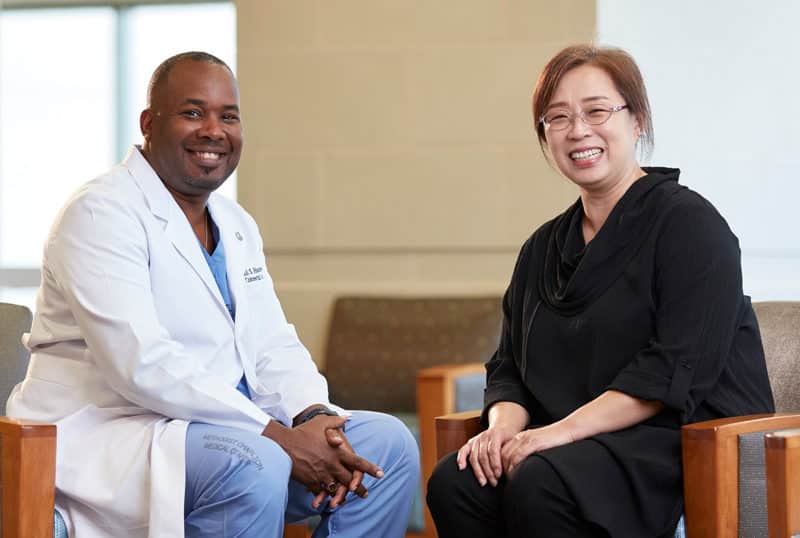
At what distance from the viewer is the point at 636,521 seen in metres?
2.24

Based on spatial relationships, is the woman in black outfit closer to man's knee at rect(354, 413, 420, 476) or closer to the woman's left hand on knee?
the woman's left hand on knee

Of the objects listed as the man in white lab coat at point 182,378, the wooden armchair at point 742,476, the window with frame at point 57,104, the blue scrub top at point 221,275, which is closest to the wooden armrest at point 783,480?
the wooden armchair at point 742,476

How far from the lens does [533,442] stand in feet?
7.61

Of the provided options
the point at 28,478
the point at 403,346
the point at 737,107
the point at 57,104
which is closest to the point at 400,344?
the point at 403,346

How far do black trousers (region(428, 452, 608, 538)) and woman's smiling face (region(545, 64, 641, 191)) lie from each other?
2.08ft

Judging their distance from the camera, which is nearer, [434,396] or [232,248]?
[232,248]

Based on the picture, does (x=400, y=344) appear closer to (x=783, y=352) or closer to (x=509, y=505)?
(x=783, y=352)

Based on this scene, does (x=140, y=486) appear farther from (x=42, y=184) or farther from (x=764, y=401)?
(x=42, y=184)

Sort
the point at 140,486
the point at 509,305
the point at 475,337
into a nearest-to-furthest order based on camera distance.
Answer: the point at 140,486
the point at 509,305
the point at 475,337

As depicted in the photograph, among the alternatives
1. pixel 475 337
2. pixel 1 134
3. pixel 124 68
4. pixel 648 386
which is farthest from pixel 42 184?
pixel 648 386

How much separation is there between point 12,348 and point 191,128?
68 cm

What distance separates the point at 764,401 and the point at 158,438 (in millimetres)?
1253

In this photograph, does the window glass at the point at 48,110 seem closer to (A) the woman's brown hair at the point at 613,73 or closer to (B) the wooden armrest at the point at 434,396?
(B) the wooden armrest at the point at 434,396

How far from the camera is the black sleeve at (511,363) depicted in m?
2.57
